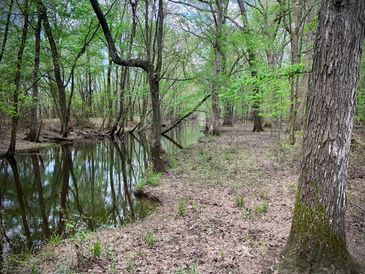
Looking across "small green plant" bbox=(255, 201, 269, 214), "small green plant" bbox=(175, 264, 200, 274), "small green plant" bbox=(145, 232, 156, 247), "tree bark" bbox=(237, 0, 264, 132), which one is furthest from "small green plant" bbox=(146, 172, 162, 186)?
"small green plant" bbox=(175, 264, 200, 274)

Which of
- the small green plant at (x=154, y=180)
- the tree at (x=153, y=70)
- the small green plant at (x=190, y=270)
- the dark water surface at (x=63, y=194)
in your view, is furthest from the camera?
the small green plant at (x=154, y=180)

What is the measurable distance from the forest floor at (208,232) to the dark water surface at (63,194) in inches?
43.3

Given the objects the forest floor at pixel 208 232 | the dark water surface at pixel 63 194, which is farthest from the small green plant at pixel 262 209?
the dark water surface at pixel 63 194

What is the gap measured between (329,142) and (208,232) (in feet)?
9.91

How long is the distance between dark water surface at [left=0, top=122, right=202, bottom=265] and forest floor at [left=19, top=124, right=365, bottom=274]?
43.3 inches

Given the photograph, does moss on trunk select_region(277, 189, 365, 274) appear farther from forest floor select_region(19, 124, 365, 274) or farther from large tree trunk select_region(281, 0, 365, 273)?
forest floor select_region(19, 124, 365, 274)

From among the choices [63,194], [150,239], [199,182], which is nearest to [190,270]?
[150,239]

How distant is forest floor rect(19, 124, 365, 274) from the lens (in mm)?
4430

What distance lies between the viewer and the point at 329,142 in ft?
11.6

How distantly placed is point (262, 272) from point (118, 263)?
7.39 feet

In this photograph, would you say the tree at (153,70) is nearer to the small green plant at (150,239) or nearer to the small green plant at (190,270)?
the small green plant at (150,239)

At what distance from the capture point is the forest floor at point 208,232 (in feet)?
14.5

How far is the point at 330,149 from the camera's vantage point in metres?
3.54

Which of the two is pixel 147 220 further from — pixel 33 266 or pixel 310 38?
pixel 310 38
